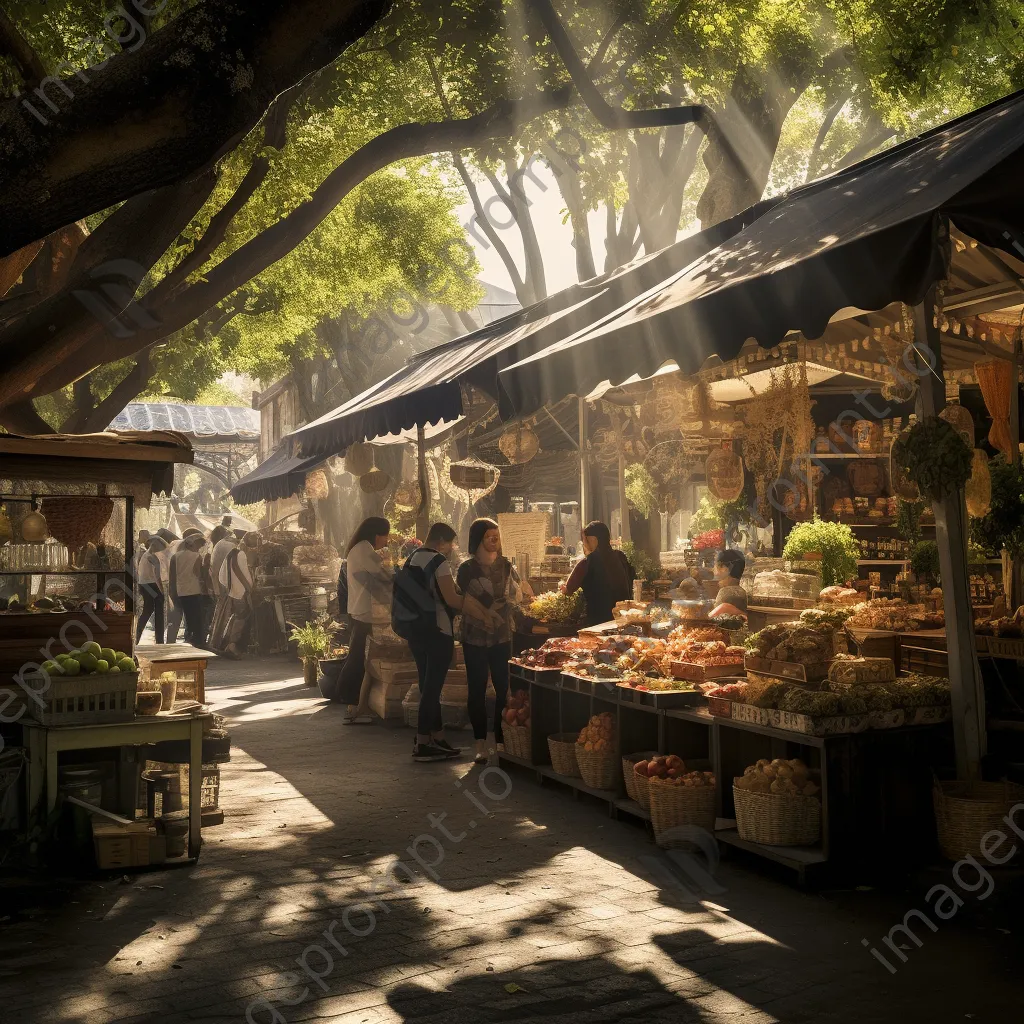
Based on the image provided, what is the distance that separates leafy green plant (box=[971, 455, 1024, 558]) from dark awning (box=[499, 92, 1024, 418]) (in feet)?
8.19

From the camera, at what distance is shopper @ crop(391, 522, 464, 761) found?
→ 929 cm

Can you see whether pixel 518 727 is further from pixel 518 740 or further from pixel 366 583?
pixel 366 583

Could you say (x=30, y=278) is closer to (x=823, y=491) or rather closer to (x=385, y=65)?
(x=385, y=65)

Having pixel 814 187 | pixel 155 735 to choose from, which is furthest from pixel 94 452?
pixel 814 187

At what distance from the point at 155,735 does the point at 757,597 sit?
5.66m

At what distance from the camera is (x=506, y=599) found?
9.30m

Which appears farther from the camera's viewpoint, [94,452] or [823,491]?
[823,491]

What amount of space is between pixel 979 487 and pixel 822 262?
3.29 meters

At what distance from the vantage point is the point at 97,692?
640 cm

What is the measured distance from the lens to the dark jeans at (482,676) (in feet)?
30.7

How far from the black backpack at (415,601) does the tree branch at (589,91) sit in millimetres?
5531

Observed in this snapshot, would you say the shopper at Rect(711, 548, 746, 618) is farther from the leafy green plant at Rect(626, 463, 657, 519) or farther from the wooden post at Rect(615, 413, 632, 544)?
the leafy green plant at Rect(626, 463, 657, 519)

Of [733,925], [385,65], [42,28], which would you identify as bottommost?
[733,925]

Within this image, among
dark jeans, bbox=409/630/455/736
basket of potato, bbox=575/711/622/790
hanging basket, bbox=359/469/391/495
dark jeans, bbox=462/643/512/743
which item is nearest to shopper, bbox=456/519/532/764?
dark jeans, bbox=462/643/512/743
